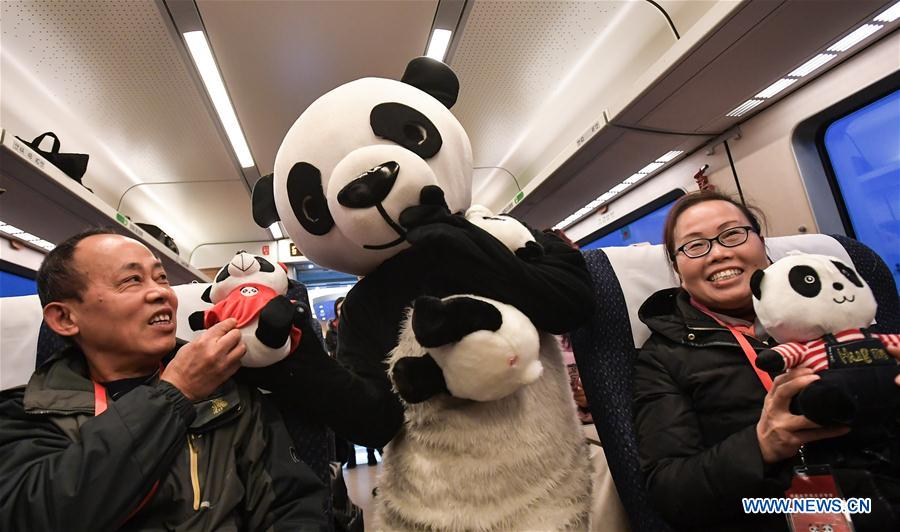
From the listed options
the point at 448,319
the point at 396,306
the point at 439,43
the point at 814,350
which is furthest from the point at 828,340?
the point at 439,43

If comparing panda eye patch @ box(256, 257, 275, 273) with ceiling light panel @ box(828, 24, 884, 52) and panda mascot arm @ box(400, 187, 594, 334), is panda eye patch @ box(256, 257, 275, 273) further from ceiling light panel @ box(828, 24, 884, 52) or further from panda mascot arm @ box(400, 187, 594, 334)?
ceiling light panel @ box(828, 24, 884, 52)

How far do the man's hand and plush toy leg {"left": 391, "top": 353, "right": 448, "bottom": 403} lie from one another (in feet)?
1.45

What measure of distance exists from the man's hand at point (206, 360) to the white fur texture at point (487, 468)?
41 centimetres

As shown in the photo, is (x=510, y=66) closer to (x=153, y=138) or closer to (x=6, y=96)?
(x=153, y=138)

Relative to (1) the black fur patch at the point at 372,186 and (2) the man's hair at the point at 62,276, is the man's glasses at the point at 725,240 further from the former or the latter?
(2) the man's hair at the point at 62,276

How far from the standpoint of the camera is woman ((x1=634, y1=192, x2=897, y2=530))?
1.06 metres

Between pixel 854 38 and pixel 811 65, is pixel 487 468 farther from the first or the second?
pixel 811 65

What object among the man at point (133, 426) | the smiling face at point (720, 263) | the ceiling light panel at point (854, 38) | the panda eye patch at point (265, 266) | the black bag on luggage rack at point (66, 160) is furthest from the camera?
the black bag on luggage rack at point (66, 160)

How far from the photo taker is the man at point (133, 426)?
901 mm

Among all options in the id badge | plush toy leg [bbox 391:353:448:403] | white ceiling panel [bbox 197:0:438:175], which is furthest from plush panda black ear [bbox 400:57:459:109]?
white ceiling panel [bbox 197:0:438:175]

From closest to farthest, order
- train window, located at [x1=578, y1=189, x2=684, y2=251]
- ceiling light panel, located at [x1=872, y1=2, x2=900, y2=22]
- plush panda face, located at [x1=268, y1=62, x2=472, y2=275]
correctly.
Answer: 1. plush panda face, located at [x1=268, y1=62, x2=472, y2=275]
2. ceiling light panel, located at [x1=872, y1=2, x2=900, y2=22]
3. train window, located at [x1=578, y1=189, x2=684, y2=251]

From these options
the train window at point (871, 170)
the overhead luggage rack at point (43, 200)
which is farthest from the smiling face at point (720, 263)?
the overhead luggage rack at point (43, 200)

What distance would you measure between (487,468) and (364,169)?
705 mm

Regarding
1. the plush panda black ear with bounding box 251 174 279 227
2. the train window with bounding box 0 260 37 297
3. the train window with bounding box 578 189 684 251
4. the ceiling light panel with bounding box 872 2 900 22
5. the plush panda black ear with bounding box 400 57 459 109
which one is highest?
the ceiling light panel with bounding box 872 2 900 22
